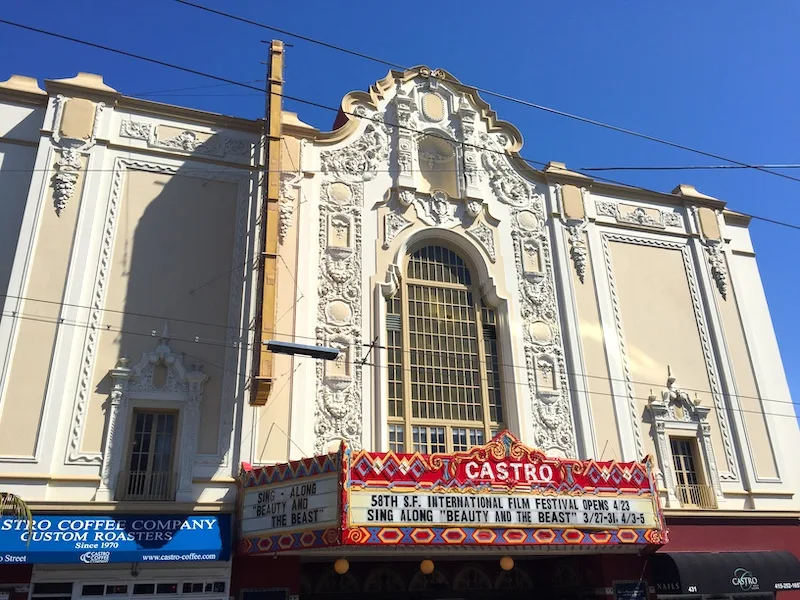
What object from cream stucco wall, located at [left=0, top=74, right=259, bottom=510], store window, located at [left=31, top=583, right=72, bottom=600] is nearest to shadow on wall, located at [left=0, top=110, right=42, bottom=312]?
cream stucco wall, located at [left=0, top=74, right=259, bottom=510]

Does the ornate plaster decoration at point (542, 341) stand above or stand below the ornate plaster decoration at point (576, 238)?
below

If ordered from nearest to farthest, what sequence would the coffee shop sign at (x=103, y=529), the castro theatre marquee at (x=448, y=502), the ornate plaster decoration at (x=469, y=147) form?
the coffee shop sign at (x=103, y=529), the castro theatre marquee at (x=448, y=502), the ornate plaster decoration at (x=469, y=147)

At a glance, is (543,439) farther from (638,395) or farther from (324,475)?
(324,475)

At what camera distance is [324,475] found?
11.8 meters

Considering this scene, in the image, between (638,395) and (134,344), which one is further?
(638,395)

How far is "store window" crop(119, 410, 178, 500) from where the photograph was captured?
12931 millimetres

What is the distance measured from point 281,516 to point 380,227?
743 centimetres

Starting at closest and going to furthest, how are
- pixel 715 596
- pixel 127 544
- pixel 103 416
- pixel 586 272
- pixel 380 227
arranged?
pixel 127 544
pixel 103 416
pixel 715 596
pixel 380 227
pixel 586 272

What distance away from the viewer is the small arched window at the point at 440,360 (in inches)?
603

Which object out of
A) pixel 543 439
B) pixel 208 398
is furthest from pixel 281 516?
pixel 543 439

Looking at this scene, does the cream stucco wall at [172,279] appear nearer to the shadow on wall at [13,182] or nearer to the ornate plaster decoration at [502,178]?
the shadow on wall at [13,182]

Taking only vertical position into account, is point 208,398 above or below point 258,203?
below

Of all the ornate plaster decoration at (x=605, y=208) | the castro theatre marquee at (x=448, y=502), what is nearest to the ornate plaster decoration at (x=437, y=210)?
the ornate plaster decoration at (x=605, y=208)

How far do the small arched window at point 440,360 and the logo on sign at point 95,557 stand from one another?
5820 millimetres
